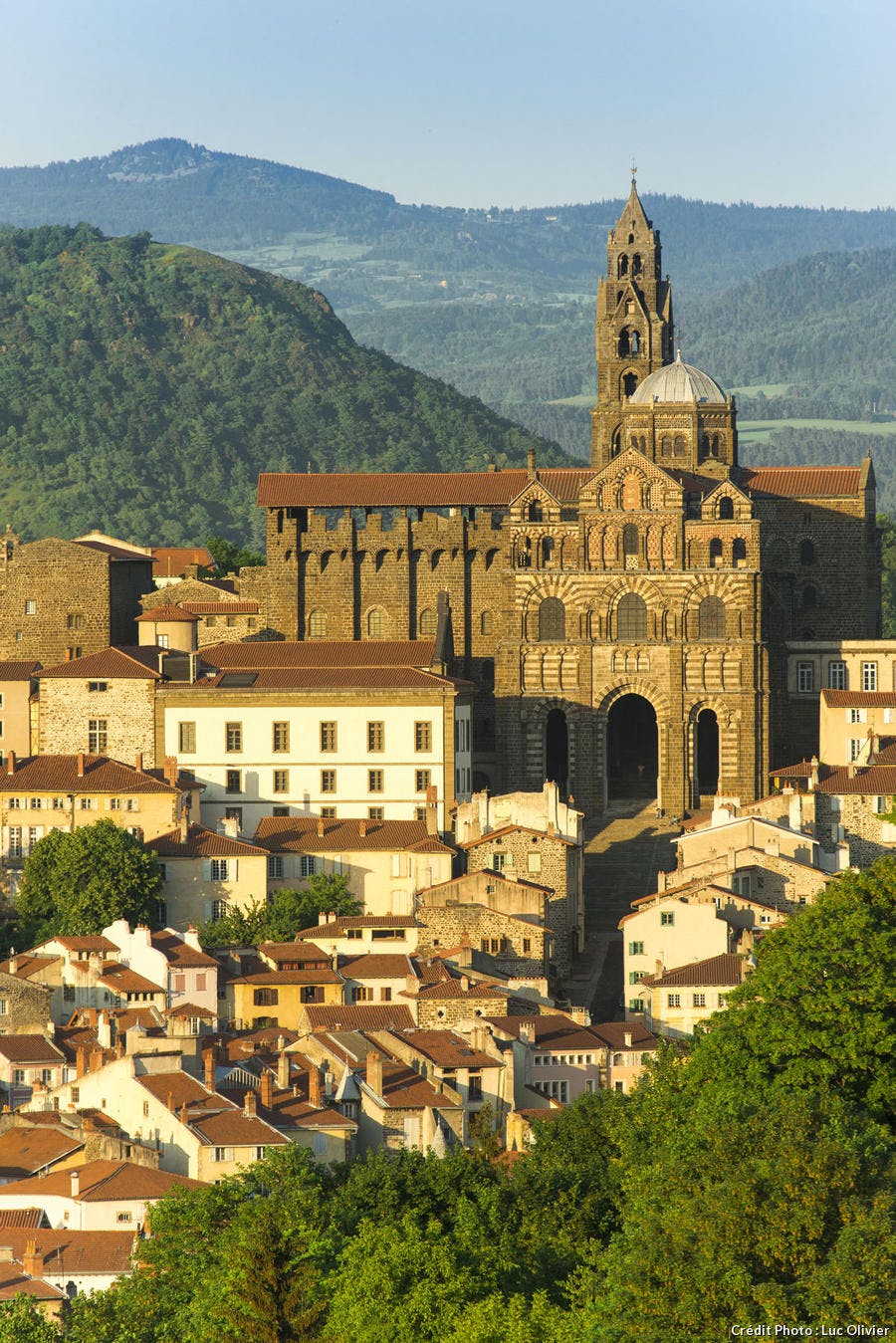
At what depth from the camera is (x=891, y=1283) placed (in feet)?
148

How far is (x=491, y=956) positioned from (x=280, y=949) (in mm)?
5962

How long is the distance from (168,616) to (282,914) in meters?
21.5

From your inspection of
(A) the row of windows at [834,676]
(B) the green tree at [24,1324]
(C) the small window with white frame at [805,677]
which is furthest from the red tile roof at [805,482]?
(B) the green tree at [24,1324]

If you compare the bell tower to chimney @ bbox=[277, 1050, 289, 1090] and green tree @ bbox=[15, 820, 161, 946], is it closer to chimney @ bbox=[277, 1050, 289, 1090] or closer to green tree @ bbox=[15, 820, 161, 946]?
green tree @ bbox=[15, 820, 161, 946]

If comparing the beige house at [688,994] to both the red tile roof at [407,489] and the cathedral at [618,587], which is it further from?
the red tile roof at [407,489]

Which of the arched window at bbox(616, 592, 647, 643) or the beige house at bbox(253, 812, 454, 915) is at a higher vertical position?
the arched window at bbox(616, 592, 647, 643)

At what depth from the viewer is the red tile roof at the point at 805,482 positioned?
112 m

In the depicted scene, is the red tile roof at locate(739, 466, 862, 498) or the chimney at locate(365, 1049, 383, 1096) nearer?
the chimney at locate(365, 1049, 383, 1096)

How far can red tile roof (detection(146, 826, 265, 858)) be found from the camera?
293 ft

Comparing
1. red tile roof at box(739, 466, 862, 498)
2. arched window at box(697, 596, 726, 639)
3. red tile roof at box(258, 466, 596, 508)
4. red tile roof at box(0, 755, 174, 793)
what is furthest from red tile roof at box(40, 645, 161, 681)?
red tile roof at box(739, 466, 862, 498)

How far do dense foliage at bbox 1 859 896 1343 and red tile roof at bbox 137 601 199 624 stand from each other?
1562 inches

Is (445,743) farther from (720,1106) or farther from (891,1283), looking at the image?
(891,1283)

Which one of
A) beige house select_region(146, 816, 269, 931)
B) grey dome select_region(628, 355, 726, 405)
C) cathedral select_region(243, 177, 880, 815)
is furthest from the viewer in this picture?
grey dome select_region(628, 355, 726, 405)

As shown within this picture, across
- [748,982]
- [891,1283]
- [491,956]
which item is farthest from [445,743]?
[891,1283]
